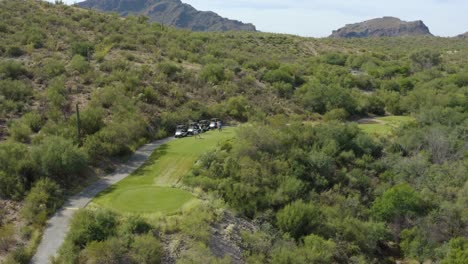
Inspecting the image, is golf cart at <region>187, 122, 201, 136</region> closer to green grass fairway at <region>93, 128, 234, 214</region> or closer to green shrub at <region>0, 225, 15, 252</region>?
green grass fairway at <region>93, 128, 234, 214</region>

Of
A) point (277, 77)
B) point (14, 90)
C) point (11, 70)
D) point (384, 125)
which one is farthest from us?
point (277, 77)

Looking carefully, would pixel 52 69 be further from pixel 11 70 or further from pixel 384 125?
pixel 384 125

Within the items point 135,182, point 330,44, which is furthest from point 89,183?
point 330,44

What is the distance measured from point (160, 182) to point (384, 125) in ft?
91.9

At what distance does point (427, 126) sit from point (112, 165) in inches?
1167

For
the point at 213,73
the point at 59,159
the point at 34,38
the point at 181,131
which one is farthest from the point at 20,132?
the point at 213,73

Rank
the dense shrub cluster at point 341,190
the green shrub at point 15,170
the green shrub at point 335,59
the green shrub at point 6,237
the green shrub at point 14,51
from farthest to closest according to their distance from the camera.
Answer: the green shrub at point 335,59, the green shrub at point 14,51, the dense shrub cluster at point 341,190, the green shrub at point 15,170, the green shrub at point 6,237

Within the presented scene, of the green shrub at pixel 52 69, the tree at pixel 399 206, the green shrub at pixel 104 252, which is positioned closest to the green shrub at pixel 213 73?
the green shrub at pixel 52 69

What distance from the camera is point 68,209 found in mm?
22656

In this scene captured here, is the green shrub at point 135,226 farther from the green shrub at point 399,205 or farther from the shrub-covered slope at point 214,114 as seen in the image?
the green shrub at point 399,205

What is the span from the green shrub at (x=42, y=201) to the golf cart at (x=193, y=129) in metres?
13.9

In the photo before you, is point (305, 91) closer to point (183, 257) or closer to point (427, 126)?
point (427, 126)

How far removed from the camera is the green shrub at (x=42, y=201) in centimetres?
2152

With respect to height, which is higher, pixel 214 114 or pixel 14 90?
pixel 14 90
